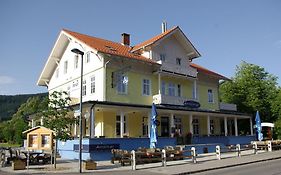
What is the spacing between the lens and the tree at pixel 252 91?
132 feet

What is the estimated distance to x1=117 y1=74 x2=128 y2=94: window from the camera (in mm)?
26812

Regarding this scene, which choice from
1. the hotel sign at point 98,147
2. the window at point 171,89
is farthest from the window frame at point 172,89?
the hotel sign at point 98,147

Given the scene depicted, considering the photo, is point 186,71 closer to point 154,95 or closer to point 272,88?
point 154,95

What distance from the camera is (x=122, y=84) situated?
2725cm

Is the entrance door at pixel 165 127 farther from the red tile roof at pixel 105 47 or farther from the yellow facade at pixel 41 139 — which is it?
the yellow facade at pixel 41 139

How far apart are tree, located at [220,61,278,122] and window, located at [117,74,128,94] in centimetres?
1944

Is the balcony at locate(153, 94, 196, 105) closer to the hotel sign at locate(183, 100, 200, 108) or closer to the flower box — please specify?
the hotel sign at locate(183, 100, 200, 108)

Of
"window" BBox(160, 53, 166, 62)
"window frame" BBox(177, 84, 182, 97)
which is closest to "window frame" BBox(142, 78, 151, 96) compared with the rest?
"window" BBox(160, 53, 166, 62)

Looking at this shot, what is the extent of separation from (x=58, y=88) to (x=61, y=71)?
6.06 ft

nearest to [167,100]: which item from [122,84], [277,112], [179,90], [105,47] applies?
[179,90]

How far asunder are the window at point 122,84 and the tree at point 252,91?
1944 cm

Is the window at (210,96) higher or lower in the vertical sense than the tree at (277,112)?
higher

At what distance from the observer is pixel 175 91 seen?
31.8 meters

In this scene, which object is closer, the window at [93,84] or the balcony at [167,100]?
the window at [93,84]
